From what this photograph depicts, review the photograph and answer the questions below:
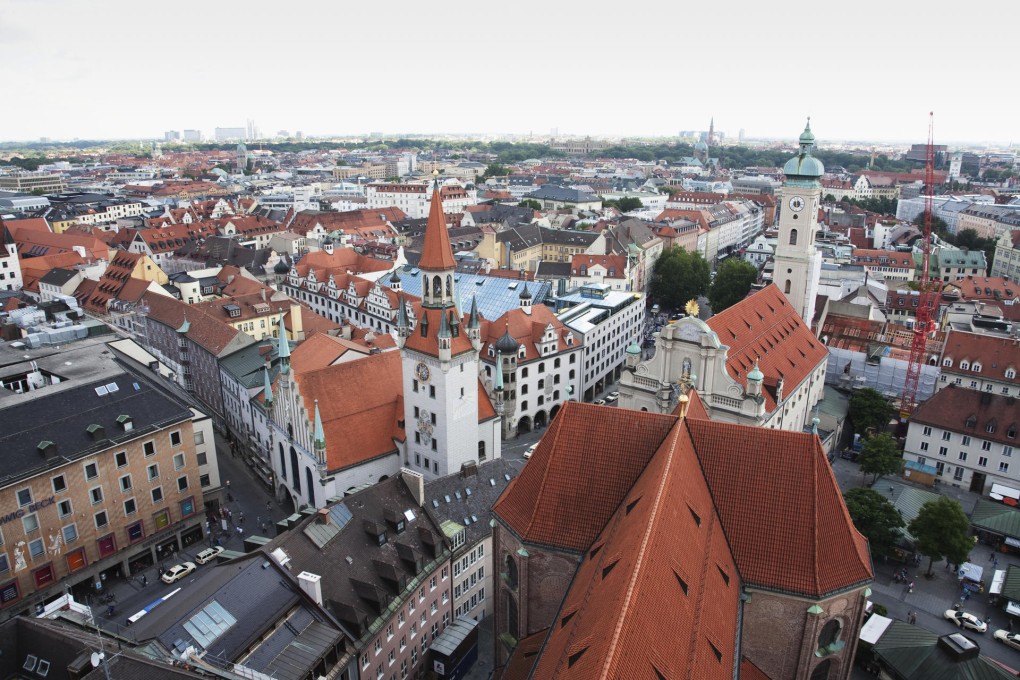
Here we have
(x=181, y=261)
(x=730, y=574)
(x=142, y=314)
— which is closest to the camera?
(x=730, y=574)

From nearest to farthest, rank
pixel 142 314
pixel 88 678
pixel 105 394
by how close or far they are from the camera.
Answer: pixel 88 678
pixel 105 394
pixel 142 314

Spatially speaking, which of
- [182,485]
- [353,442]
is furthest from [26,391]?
[353,442]

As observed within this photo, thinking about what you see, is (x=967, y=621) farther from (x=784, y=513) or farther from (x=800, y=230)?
(x=800, y=230)

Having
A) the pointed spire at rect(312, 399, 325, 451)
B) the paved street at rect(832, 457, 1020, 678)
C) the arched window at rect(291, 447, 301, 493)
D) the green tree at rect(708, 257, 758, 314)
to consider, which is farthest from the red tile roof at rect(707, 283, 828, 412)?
the green tree at rect(708, 257, 758, 314)

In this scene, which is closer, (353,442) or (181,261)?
(353,442)

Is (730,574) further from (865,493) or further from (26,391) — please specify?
(26,391)

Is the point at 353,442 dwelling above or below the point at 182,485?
above

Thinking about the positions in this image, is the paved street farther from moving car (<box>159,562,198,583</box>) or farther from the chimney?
moving car (<box>159,562,198,583</box>)
